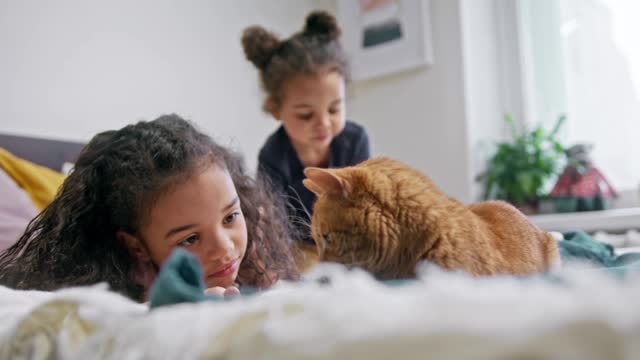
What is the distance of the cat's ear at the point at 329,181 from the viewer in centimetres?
83

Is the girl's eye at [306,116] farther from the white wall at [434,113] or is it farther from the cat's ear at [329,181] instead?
the white wall at [434,113]

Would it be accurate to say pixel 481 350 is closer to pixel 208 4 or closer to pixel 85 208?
pixel 85 208

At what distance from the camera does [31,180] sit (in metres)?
1.38

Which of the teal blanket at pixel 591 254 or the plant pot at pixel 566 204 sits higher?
the teal blanket at pixel 591 254

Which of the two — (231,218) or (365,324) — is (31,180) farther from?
(365,324)

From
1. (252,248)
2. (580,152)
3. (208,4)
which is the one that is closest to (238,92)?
(208,4)

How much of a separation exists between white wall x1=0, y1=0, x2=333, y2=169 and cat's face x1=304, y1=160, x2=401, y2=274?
74 centimetres

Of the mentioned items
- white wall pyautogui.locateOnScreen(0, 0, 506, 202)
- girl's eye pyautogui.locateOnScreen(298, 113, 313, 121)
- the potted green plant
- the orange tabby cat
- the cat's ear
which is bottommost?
the potted green plant

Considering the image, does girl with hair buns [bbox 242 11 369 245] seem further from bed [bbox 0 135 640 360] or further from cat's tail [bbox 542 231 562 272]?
bed [bbox 0 135 640 360]

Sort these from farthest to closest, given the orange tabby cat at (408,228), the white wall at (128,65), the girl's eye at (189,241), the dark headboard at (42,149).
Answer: the white wall at (128,65), the dark headboard at (42,149), the girl's eye at (189,241), the orange tabby cat at (408,228)

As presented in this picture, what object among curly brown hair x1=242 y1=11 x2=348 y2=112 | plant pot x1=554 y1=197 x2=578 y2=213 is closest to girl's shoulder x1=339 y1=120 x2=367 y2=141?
curly brown hair x1=242 y1=11 x2=348 y2=112

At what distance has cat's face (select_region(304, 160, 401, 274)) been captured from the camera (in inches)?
30.8

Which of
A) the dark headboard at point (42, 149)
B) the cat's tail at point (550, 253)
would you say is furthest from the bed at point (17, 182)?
the cat's tail at point (550, 253)

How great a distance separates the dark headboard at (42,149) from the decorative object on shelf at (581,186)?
1638 mm
